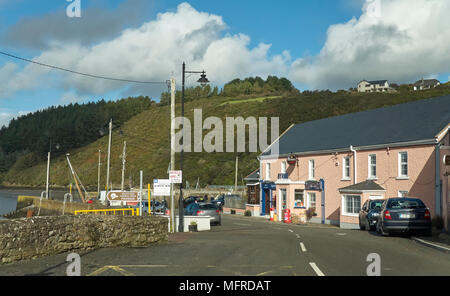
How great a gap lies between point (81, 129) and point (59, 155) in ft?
36.2

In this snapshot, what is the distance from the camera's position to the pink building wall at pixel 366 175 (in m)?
30.2

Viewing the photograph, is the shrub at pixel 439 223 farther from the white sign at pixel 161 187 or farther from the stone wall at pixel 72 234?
the stone wall at pixel 72 234

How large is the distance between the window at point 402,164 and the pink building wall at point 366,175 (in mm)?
183

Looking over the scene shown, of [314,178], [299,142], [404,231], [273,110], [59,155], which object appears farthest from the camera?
[59,155]

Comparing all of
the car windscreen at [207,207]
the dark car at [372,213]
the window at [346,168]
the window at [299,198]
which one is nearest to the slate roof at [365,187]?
the window at [346,168]

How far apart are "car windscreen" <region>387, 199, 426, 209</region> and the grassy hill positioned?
211ft

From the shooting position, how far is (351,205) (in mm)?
35531

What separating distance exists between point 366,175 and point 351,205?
2.59 meters

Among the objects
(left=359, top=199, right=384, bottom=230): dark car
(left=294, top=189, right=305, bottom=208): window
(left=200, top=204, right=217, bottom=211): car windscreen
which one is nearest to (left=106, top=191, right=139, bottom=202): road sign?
(left=200, top=204, right=217, bottom=211): car windscreen

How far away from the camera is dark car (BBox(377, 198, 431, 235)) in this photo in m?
20.6

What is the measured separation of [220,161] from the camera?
100125 mm

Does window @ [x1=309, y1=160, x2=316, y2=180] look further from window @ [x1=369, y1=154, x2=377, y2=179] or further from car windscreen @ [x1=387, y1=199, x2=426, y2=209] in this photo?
car windscreen @ [x1=387, y1=199, x2=426, y2=209]
